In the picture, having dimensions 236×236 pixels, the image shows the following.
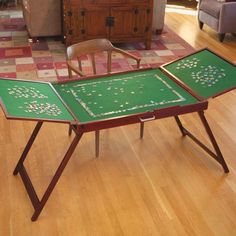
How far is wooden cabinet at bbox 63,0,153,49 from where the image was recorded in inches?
167

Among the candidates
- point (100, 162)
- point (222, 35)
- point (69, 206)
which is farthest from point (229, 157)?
point (222, 35)

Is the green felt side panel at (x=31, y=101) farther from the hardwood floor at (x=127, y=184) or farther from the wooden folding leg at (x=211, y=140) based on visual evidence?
the wooden folding leg at (x=211, y=140)

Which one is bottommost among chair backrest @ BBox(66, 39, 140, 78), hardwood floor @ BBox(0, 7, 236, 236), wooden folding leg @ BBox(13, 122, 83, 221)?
hardwood floor @ BBox(0, 7, 236, 236)

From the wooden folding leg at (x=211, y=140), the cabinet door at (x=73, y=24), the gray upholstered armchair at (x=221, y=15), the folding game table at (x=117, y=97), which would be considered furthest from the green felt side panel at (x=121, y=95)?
the gray upholstered armchair at (x=221, y=15)

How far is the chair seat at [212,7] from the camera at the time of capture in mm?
4883

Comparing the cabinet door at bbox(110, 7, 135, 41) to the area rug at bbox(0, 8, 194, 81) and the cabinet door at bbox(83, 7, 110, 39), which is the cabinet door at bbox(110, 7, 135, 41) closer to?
the cabinet door at bbox(83, 7, 110, 39)

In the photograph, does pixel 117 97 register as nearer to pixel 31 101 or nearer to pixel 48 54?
pixel 31 101

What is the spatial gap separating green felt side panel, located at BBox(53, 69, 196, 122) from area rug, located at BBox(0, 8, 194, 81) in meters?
1.35

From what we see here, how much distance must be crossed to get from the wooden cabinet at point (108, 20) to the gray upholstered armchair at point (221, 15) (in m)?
0.97

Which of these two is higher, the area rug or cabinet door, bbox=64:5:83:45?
cabinet door, bbox=64:5:83:45

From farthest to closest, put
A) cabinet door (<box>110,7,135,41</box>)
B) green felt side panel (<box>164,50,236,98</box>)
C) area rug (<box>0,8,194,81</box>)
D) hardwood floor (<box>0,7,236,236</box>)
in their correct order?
cabinet door (<box>110,7,135,41</box>)
area rug (<box>0,8,194,81</box>)
green felt side panel (<box>164,50,236,98</box>)
hardwood floor (<box>0,7,236,236</box>)

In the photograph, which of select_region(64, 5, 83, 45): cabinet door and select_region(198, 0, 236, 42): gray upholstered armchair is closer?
select_region(64, 5, 83, 45): cabinet door

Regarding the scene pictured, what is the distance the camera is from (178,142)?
2945 millimetres

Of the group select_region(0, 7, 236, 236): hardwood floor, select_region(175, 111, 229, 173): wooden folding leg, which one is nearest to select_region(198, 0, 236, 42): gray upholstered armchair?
select_region(0, 7, 236, 236): hardwood floor
